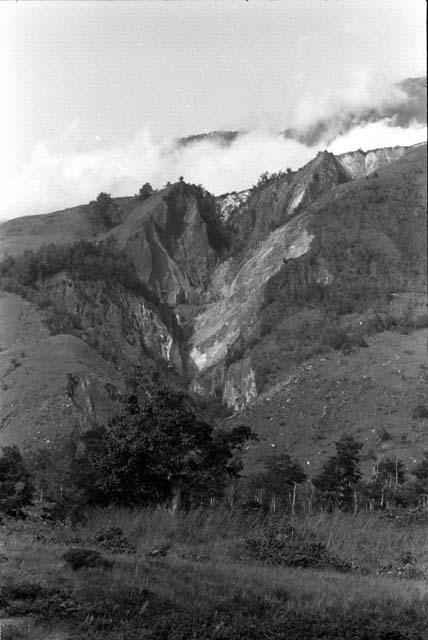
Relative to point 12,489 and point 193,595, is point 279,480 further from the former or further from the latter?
point 193,595

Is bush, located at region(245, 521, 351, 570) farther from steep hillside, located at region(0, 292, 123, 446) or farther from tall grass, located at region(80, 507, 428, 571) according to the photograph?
steep hillside, located at region(0, 292, 123, 446)

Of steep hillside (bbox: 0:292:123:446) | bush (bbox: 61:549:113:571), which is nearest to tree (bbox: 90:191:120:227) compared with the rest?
steep hillside (bbox: 0:292:123:446)

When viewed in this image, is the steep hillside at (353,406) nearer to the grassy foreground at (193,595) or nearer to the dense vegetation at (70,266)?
the grassy foreground at (193,595)

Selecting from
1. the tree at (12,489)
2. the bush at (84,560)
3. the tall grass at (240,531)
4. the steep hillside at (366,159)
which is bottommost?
the tall grass at (240,531)

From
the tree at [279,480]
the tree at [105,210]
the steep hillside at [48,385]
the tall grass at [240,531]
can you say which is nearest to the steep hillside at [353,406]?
the tree at [279,480]

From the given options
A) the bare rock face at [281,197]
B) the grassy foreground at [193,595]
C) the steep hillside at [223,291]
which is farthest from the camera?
the bare rock face at [281,197]

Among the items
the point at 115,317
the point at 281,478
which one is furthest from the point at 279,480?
the point at 115,317
